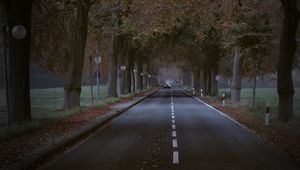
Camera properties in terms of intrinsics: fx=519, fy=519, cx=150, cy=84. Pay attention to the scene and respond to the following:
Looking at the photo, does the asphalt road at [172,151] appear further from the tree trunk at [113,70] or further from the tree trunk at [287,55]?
the tree trunk at [113,70]

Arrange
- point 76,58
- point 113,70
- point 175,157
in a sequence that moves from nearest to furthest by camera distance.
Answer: point 175,157 < point 76,58 < point 113,70

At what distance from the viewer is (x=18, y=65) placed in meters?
19.0

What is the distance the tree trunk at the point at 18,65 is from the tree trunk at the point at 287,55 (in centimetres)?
1019

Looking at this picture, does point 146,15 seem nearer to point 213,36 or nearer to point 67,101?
point 67,101

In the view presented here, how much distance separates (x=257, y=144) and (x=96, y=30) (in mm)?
29804

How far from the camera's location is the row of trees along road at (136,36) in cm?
1934

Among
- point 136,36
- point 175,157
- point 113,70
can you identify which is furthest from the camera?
point 113,70

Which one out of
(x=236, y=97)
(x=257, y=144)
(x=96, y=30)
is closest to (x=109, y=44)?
(x=96, y=30)

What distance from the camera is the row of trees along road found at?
19.3 metres

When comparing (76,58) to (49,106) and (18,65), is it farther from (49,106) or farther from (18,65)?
(18,65)

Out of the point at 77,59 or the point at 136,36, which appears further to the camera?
the point at 136,36

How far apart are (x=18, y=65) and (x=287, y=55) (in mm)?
10786

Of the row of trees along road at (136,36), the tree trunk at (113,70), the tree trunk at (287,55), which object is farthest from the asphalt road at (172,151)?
the tree trunk at (113,70)

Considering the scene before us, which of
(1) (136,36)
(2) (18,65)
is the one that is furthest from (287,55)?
(1) (136,36)
